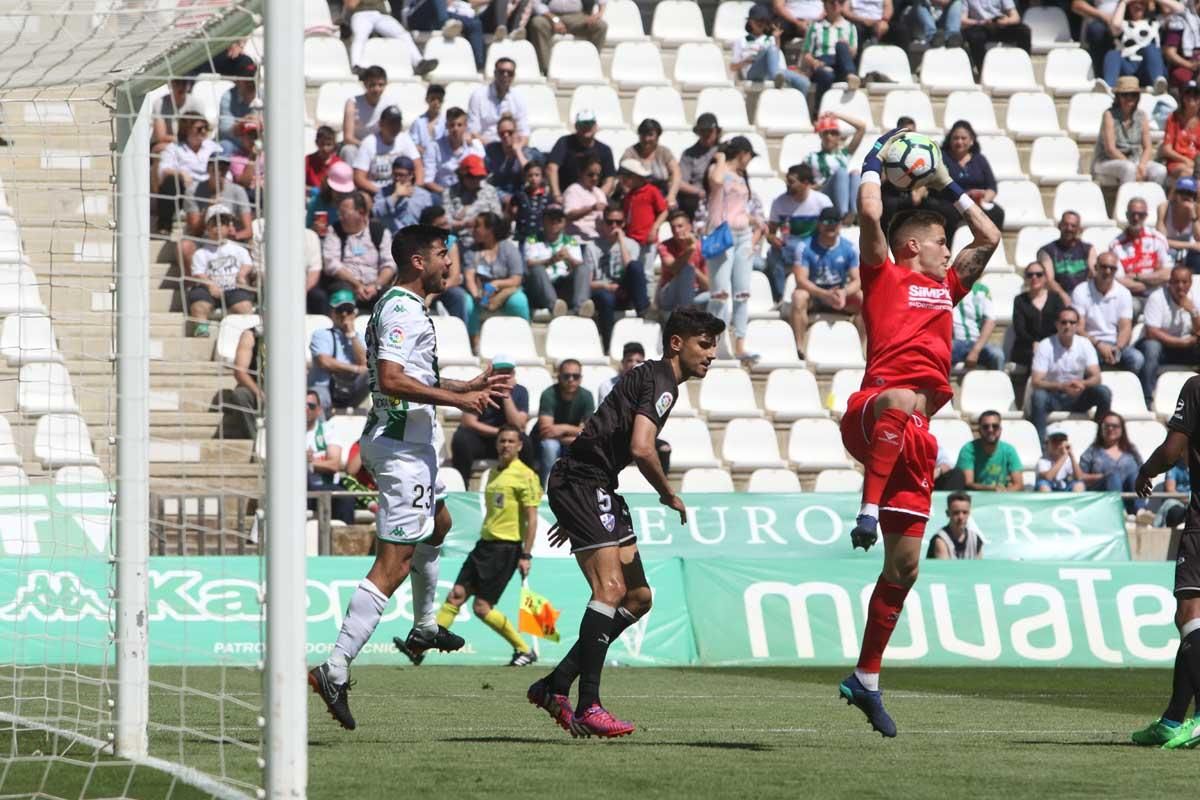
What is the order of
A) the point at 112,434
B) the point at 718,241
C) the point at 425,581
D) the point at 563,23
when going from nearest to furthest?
the point at 112,434
the point at 425,581
the point at 718,241
the point at 563,23

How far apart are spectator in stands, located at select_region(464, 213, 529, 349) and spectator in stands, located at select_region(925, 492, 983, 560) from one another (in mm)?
5250

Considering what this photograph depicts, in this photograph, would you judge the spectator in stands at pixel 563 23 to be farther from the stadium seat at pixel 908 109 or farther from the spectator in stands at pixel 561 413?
the spectator in stands at pixel 561 413

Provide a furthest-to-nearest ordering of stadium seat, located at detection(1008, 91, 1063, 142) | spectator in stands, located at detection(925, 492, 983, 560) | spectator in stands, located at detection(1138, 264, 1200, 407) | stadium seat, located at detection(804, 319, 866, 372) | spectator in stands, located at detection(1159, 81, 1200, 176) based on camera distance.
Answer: stadium seat, located at detection(1008, 91, 1063, 142)
spectator in stands, located at detection(1159, 81, 1200, 176)
spectator in stands, located at detection(1138, 264, 1200, 407)
stadium seat, located at detection(804, 319, 866, 372)
spectator in stands, located at detection(925, 492, 983, 560)

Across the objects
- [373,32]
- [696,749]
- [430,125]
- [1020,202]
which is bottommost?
[696,749]

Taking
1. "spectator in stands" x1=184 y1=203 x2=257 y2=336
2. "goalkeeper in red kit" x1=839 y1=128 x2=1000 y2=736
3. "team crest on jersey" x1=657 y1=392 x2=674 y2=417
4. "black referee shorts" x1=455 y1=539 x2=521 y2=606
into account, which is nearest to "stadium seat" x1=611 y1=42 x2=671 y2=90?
"spectator in stands" x1=184 y1=203 x2=257 y2=336

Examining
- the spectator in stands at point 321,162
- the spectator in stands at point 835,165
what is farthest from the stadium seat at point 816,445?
the spectator in stands at point 321,162

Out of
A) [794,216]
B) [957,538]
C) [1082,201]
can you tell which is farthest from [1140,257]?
[957,538]

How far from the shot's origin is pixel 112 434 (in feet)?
30.5

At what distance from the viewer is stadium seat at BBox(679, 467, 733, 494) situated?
21.2m

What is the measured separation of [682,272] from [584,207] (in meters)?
1.32

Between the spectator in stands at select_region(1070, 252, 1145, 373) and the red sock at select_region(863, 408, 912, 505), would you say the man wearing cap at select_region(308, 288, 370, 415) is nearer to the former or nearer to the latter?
the spectator in stands at select_region(1070, 252, 1145, 373)

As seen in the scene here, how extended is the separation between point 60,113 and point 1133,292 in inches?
636

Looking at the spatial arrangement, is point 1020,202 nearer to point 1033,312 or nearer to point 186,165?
point 1033,312

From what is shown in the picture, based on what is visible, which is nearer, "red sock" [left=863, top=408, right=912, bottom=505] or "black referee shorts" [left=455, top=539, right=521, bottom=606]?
"red sock" [left=863, top=408, right=912, bottom=505]
